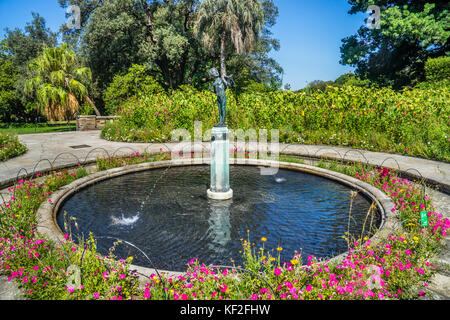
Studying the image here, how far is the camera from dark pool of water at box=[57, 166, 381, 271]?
13.4 ft

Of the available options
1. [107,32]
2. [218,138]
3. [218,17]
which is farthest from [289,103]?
[107,32]

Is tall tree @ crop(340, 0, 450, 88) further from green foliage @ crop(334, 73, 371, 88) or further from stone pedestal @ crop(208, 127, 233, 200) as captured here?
stone pedestal @ crop(208, 127, 233, 200)

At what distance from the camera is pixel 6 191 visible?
20.3 feet

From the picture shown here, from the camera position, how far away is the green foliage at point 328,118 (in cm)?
974

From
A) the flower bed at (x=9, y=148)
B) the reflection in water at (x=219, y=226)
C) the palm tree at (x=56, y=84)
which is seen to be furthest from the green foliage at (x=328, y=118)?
the reflection in water at (x=219, y=226)

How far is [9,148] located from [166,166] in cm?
533

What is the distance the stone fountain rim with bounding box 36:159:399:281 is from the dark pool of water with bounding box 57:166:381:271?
17cm

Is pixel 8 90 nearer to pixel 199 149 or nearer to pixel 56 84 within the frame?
pixel 56 84

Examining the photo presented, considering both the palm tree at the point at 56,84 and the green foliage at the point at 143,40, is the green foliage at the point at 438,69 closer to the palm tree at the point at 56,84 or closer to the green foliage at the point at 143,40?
the green foliage at the point at 143,40

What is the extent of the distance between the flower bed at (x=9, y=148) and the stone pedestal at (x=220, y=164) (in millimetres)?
7140

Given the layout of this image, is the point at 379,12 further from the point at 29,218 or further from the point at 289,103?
the point at 29,218

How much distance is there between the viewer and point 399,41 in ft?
64.0

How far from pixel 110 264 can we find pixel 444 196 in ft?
20.7

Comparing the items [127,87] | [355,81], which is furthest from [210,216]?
[355,81]
